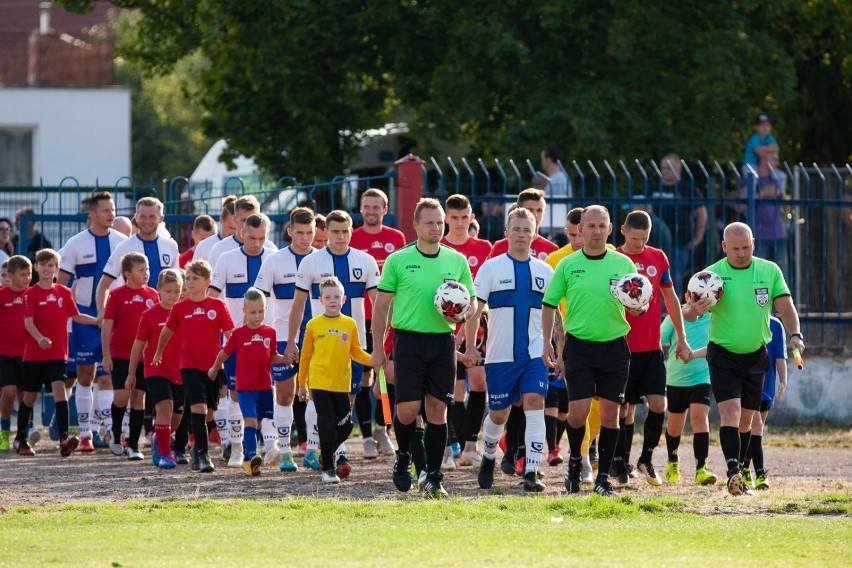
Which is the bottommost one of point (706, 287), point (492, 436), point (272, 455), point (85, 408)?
point (272, 455)

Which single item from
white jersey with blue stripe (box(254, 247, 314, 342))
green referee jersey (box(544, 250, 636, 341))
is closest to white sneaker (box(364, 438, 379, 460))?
white jersey with blue stripe (box(254, 247, 314, 342))

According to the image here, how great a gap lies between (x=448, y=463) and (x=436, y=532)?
11.9 feet

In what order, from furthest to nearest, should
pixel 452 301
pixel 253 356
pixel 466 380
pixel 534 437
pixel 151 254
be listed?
pixel 151 254 → pixel 466 380 → pixel 253 356 → pixel 534 437 → pixel 452 301

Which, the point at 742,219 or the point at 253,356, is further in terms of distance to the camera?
the point at 742,219

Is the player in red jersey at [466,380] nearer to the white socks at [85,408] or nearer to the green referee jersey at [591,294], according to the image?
the green referee jersey at [591,294]

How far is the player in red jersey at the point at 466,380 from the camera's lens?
12.5m

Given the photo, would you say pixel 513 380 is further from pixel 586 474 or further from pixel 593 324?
pixel 586 474

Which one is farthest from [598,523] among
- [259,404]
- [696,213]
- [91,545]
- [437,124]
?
[437,124]

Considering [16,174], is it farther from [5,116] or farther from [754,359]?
[754,359]

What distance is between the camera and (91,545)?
27.5 feet

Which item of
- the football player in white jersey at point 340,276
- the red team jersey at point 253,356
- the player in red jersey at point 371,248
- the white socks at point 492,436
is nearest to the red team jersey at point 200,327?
the red team jersey at point 253,356

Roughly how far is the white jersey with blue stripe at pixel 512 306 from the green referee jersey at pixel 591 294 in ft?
1.22

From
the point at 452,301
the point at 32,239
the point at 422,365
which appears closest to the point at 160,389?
the point at 422,365

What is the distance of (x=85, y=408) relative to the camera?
46.4ft
